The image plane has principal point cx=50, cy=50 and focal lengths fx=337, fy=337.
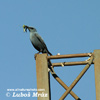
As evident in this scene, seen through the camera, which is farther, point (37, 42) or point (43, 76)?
point (37, 42)

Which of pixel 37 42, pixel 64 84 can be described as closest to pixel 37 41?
pixel 37 42

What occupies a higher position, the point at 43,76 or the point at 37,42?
the point at 37,42

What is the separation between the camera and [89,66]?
5129mm

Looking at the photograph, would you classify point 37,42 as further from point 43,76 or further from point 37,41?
point 43,76

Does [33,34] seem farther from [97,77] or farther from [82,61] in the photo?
[97,77]

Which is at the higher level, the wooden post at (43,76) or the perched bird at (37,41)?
the perched bird at (37,41)

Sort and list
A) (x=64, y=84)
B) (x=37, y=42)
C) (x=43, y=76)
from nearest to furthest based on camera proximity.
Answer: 1. (x=43, y=76)
2. (x=64, y=84)
3. (x=37, y=42)

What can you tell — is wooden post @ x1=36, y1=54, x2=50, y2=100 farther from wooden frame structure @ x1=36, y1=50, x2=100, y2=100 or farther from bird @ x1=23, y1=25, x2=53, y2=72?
bird @ x1=23, y1=25, x2=53, y2=72

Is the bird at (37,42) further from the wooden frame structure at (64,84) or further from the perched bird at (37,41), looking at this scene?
the wooden frame structure at (64,84)

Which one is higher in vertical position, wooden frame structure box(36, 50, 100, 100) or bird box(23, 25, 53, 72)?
bird box(23, 25, 53, 72)

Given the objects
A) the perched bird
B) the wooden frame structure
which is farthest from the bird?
the wooden frame structure

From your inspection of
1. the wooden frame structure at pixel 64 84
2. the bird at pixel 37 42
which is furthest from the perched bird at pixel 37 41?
the wooden frame structure at pixel 64 84

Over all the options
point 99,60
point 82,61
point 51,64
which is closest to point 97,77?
point 99,60

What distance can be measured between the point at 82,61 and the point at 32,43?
4985 mm
